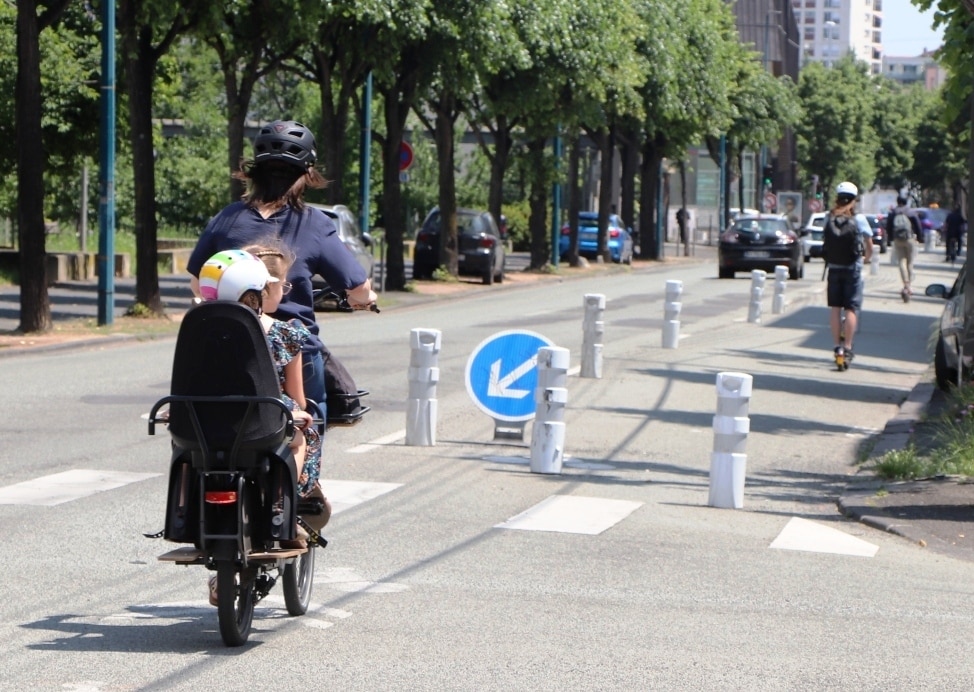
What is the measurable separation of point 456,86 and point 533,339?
22.6 metres

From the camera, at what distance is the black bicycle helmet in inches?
249

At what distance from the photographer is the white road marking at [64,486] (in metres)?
9.56

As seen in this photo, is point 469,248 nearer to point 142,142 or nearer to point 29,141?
point 142,142

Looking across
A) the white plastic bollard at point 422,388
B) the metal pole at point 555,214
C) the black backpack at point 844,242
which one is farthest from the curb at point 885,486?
the metal pole at point 555,214

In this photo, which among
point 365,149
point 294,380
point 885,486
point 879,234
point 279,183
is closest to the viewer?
point 294,380

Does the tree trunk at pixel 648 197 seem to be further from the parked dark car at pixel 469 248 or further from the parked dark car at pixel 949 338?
the parked dark car at pixel 949 338

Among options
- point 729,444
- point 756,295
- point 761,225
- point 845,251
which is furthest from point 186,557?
point 761,225

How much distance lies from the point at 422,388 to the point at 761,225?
33.2 metres

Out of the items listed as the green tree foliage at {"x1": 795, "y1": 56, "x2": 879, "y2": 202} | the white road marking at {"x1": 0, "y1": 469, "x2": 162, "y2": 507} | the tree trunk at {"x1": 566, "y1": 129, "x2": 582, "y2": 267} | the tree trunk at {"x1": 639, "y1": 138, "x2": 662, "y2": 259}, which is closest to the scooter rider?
the white road marking at {"x1": 0, "y1": 469, "x2": 162, "y2": 507}

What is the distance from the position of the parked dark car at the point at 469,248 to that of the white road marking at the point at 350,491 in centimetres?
2939

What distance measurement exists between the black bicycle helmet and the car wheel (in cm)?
1150

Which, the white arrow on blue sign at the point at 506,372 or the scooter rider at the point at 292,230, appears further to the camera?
the white arrow on blue sign at the point at 506,372

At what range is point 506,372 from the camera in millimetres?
12320

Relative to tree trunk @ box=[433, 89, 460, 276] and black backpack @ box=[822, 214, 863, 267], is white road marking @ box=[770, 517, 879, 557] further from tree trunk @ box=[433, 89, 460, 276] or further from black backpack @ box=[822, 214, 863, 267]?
tree trunk @ box=[433, 89, 460, 276]
